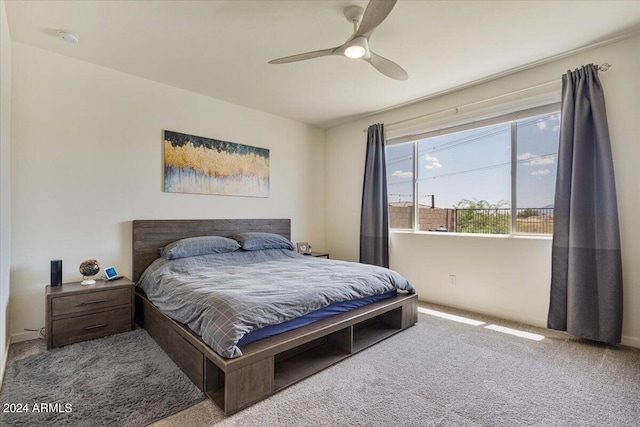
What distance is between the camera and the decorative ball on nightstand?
9.12ft

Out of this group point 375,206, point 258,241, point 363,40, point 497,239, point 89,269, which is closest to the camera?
point 363,40

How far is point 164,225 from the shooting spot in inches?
135

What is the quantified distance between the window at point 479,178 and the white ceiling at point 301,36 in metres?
0.70

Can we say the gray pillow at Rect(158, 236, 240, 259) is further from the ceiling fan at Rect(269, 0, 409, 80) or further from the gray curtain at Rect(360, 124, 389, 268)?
the ceiling fan at Rect(269, 0, 409, 80)

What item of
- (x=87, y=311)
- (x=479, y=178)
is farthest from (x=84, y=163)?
(x=479, y=178)

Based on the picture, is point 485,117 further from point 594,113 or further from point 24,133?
point 24,133

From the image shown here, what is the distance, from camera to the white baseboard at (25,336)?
8.54 feet

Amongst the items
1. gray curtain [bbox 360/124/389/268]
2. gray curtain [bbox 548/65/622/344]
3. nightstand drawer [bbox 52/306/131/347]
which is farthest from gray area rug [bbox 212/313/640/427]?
gray curtain [bbox 360/124/389/268]

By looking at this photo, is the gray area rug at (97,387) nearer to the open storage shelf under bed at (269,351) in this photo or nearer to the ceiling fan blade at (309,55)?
the open storage shelf under bed at (269,351)

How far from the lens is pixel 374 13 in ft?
5.99

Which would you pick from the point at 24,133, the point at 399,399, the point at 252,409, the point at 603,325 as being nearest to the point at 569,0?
the point at 603,325

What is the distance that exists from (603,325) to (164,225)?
4351 mm

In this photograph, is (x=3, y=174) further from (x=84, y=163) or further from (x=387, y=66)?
(x=387, y=66)

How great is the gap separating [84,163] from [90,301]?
1342 mm
